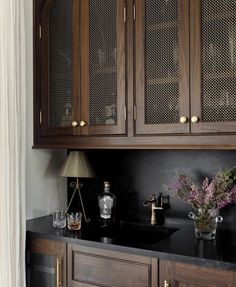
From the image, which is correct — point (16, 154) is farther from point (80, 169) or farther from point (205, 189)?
point (205, 189)

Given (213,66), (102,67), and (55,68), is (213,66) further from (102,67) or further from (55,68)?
(55,68)

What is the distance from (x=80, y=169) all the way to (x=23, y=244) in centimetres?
51

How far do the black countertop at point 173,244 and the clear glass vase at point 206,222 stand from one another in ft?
0.11

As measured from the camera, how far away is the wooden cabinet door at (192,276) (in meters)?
1.26

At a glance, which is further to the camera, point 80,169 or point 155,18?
point 80,169

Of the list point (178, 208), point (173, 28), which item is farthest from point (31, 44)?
point (178, 208)

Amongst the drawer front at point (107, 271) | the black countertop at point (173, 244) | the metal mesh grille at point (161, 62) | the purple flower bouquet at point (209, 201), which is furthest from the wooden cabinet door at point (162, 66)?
the drawer front at point (107, 271)

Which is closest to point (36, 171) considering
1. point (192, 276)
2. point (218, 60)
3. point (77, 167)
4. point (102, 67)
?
point (77, 167)

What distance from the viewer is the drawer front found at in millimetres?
1438

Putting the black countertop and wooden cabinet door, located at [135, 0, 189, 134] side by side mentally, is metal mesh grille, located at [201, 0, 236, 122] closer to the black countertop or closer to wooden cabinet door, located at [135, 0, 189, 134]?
wooden cabinet door, located at [135, 0, 189, 134]

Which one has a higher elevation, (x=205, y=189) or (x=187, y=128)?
(x=187, y=128)

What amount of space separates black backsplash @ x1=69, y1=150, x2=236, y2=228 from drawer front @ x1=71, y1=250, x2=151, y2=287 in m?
0.50

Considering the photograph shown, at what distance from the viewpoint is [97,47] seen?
1.76 meters

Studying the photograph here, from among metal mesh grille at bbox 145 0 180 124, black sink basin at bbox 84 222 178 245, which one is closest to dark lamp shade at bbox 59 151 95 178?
black sink basin at bbox 84 222 178 245
